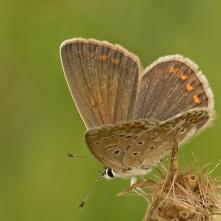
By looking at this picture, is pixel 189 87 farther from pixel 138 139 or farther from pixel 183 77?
pixel 138 139

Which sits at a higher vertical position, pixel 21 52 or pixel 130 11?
pixel 130 11

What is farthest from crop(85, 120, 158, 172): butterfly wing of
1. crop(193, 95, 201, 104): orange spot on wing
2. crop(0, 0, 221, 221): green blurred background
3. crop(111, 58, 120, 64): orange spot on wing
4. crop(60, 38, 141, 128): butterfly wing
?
crop(0, 0, 221, 221): green blurred background

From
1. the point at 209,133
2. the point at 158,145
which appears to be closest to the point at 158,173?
the point at 158,145

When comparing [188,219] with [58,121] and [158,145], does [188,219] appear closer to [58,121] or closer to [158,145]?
[158,145]

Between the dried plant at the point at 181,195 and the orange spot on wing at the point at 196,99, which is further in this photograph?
the orange spot on wing at the point at 196,99

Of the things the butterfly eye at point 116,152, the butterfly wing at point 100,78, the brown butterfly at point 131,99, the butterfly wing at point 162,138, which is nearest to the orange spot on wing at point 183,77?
the brown butterfly at point 131,99

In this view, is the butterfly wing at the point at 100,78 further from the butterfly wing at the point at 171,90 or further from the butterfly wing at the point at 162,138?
the butterfly wing at the point at 162,138
